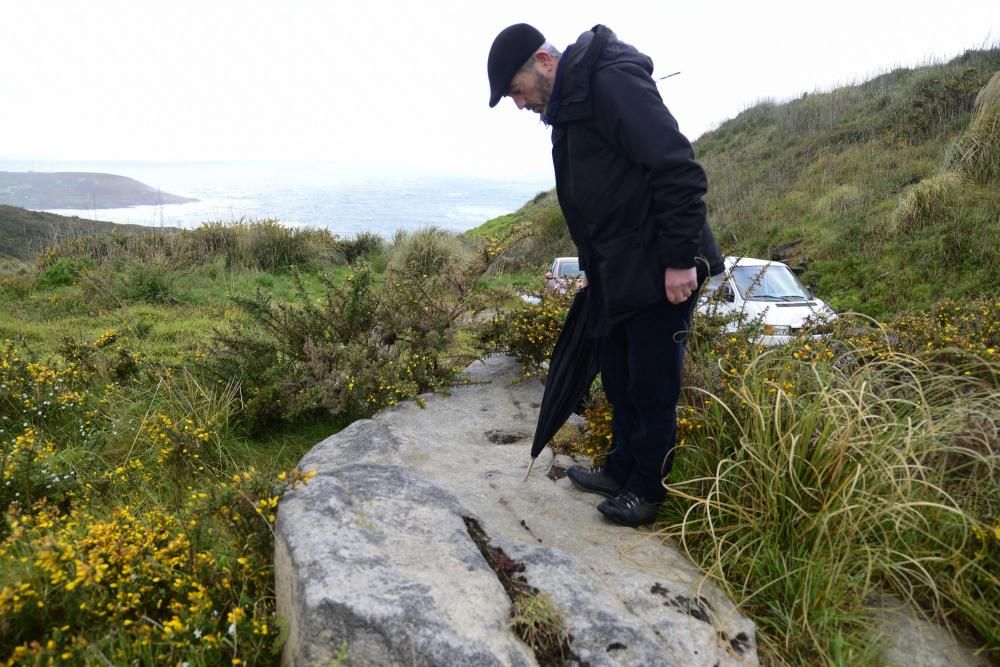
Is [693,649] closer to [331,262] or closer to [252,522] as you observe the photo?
[252,522]

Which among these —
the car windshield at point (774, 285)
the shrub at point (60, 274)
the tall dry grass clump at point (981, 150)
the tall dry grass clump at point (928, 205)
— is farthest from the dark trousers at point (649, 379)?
the tall dry grass clump at point (981, 150)

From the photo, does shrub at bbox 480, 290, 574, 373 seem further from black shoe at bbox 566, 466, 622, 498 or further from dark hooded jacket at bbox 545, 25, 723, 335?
dark hooded jacket at bbox 545, 25, 723, 335

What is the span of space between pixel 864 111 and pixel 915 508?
2235 cm

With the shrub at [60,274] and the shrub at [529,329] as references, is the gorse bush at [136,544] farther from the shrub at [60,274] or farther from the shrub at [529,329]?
the shrub at [60,274]

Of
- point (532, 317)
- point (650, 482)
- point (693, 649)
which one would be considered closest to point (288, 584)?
point (693, 649)

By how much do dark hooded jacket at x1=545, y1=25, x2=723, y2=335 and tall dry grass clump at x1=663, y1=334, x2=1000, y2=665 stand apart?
734mm

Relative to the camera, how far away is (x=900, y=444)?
8.22ft

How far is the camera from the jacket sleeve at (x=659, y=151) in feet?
7.21

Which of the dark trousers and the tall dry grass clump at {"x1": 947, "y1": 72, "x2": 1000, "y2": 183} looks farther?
the tall dry grass clump at {"x1": 947, "y1": 72, "x2": 1000, "y2": 183}

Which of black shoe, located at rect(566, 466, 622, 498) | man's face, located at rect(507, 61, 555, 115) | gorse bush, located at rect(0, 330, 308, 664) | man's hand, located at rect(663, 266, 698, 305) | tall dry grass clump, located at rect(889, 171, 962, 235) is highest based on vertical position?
tall dry grass clump, located at rect(889, 171, 962, 235)

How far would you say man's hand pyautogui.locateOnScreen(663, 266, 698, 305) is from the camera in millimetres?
2318

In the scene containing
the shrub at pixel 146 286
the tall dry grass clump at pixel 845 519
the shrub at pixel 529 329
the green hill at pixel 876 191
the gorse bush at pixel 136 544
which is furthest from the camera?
the green hill at pixel 876 191

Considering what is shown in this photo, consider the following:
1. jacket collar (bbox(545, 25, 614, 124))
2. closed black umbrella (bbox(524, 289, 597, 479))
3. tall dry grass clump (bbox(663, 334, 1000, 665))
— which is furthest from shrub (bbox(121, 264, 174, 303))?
tall dry grass clump (bbox(663, 334, 1000, 665))

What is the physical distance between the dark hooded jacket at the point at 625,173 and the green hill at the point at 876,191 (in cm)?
167
